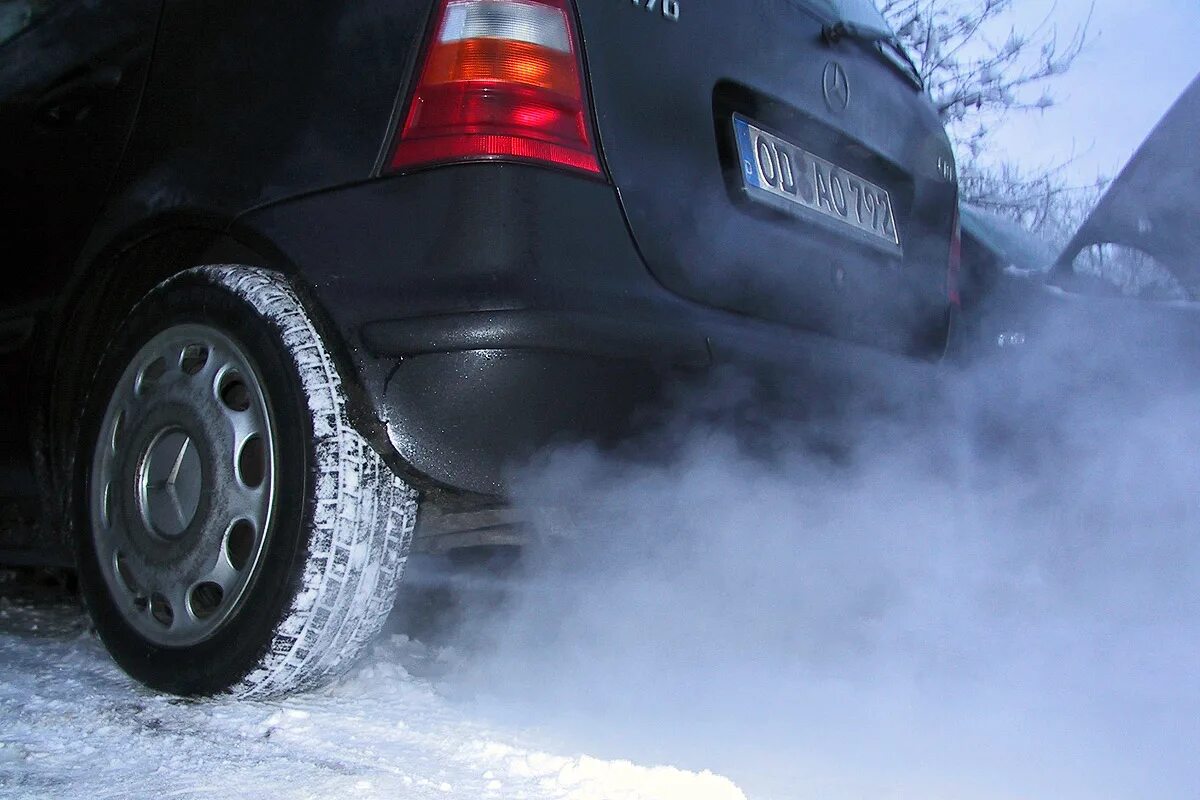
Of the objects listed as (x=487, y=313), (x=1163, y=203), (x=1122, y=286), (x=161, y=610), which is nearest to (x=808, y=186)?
(x=487, y=313)

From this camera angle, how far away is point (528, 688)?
6.26ft

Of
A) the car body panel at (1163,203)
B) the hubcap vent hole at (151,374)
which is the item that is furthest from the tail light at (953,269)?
the hubcap vent hole at (151,374)

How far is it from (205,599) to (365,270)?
568 mm

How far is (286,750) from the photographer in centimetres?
154

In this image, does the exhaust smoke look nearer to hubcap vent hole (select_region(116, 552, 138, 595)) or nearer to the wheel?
Answer: the wheel

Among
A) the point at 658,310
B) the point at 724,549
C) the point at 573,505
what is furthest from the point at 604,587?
the point at 658,310

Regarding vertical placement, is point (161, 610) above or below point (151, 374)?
below

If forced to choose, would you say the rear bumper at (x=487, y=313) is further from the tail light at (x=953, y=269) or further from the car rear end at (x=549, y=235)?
the tail light at (x=953, y=269)

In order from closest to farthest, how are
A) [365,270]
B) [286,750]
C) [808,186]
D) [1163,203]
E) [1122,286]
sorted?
[286,750]
[365,270]
[808,186]
[1163,203]
[1122,286]

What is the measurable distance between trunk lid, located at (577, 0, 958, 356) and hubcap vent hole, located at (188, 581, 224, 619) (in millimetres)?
822

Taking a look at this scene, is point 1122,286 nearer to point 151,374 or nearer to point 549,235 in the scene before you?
point 549,235

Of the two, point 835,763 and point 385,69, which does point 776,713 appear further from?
point 385,69

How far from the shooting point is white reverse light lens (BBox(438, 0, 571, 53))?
1.64m

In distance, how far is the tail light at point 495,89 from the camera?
1.62 meters
